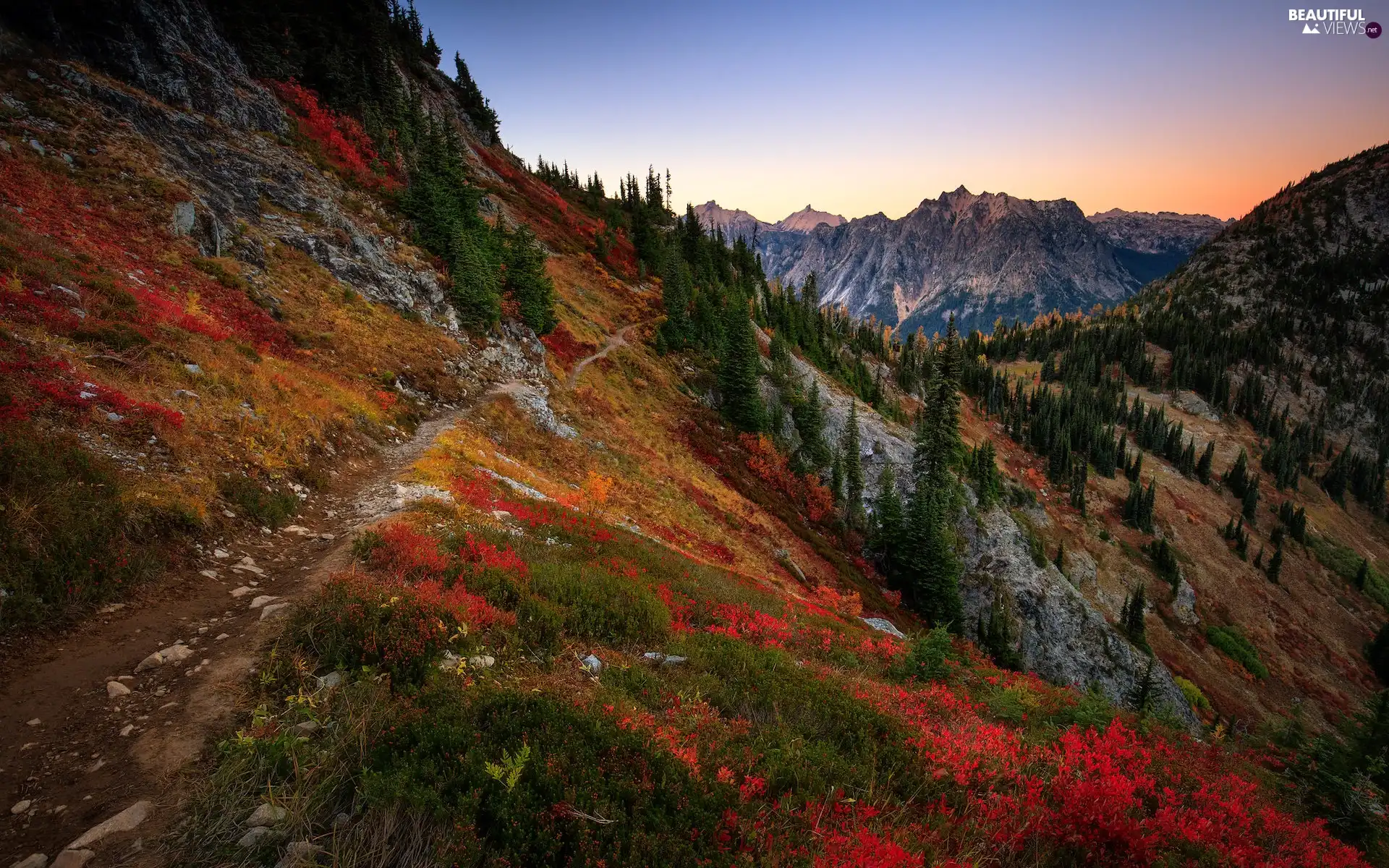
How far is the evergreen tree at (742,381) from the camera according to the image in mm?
56250

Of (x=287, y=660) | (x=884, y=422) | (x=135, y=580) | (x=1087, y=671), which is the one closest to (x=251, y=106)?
(x=135, y=580)

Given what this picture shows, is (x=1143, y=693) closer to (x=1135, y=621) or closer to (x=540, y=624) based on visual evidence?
(x=1135, y=621)

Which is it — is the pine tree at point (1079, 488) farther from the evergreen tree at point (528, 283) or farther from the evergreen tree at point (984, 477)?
the evergreen tree at point (528, 283)

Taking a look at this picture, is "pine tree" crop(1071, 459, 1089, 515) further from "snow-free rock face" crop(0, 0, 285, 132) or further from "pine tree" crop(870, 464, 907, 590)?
"snow-free rock face" crop(0, 0, 285, 132)

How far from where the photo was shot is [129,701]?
20.9 feet

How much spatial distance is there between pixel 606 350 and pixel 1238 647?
363ft

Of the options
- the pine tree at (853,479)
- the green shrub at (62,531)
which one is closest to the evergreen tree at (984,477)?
the pine tree at (853,479)

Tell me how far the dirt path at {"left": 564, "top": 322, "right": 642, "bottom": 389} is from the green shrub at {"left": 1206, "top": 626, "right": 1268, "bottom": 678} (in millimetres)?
106517

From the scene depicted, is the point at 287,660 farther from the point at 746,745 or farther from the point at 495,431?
the point at 495,431

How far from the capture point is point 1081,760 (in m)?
8.14

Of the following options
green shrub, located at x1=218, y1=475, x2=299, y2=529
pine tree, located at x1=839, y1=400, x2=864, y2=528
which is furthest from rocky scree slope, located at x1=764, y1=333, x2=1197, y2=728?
green shrub, located at x1=218, y1=475, x2=299, y2=529

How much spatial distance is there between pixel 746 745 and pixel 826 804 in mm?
1156

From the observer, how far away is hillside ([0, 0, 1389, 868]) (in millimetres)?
5180

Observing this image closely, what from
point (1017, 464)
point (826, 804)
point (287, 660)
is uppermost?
point (287, 660)
